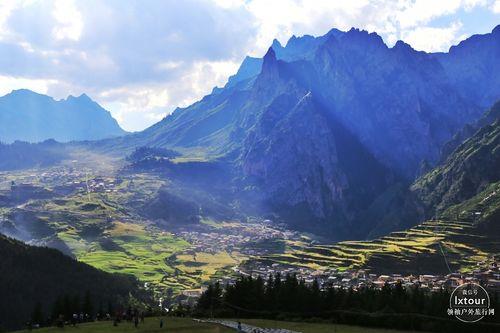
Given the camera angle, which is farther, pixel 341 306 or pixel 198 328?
pixel 341 306

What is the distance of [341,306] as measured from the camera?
4092 inches

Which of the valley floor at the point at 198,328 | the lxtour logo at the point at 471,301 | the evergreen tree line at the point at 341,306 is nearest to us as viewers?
the lxtour logo at the point at 471,301

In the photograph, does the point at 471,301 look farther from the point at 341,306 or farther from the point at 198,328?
the point at 341,306

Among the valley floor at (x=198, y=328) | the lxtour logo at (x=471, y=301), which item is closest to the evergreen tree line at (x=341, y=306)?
the valley floor at (x=198, y=328)

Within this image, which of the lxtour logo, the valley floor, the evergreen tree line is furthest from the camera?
the evergreen tree line

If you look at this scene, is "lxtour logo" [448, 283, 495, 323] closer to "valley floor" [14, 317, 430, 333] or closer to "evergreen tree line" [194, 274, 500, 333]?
"evergreen tree line" [194, 274, 500, 333]

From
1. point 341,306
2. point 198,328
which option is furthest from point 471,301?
point 341,306

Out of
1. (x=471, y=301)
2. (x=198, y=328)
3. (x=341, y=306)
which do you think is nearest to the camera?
(x=471, y=301)

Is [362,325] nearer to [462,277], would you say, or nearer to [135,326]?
[135,326]

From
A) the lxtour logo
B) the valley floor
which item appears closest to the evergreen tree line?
the valley floor

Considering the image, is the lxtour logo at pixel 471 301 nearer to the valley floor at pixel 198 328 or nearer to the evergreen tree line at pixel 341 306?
the evergreen tree line at pixel 341 306

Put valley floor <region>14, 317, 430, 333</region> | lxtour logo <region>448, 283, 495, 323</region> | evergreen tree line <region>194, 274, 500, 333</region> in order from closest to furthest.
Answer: lxtour logo <region>448, 283, 495, 323</region>
valley floor <region>14, 317, 430, 333</region>
evergreen tree line <region>194, 274, 500, 333</region>

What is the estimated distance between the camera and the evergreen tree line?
84500 millimetres

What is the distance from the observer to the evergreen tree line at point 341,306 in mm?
84500
